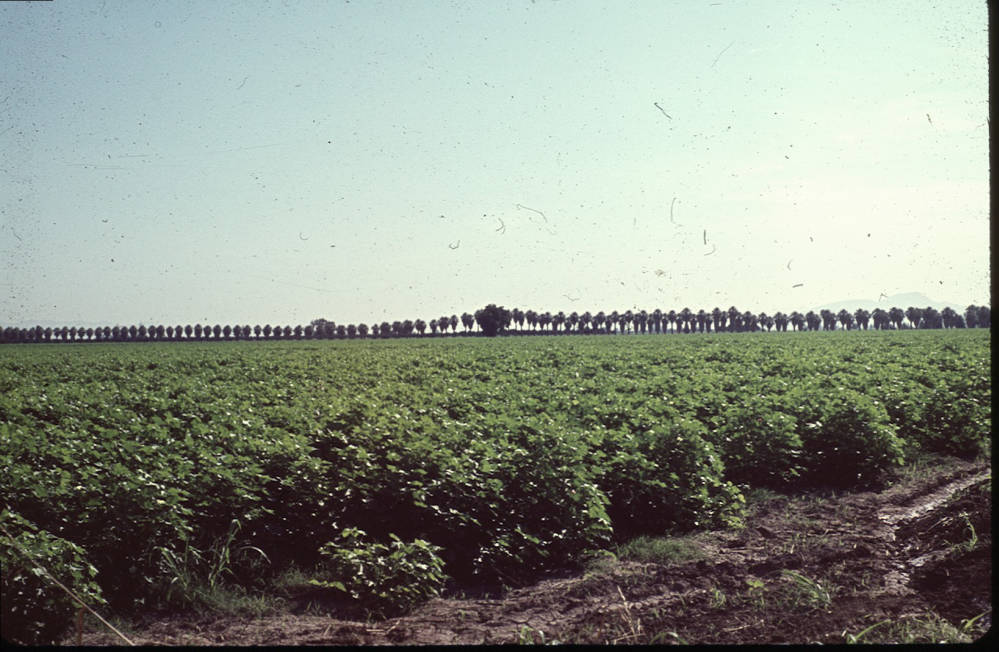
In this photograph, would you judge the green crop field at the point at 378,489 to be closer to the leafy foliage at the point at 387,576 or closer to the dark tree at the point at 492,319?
the leafy foliage at the point at 387,576

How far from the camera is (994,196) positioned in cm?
415

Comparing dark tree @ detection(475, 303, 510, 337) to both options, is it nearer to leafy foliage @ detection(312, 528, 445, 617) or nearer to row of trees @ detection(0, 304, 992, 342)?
row of trees @ detection(0, 304, 992, 342)

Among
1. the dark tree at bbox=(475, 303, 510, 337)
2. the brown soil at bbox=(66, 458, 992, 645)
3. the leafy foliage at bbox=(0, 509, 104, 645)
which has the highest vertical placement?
the dark tree at bbox=(475, 303, 510, 337)

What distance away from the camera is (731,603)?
5.85m

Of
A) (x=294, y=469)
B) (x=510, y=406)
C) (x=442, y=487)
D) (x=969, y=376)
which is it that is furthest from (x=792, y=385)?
(x=294, y=469)

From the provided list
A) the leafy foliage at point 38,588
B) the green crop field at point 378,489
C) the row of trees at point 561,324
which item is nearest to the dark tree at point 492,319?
the row of trees at point 561,324

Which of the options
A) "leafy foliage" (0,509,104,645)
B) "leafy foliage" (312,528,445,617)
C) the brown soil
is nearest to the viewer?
"leafy foliage" (0,509,104,645)

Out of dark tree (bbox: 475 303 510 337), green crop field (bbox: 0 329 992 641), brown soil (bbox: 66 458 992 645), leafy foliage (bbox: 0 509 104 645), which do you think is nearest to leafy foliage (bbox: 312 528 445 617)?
green crop field (bbox: 0 329 992 641)

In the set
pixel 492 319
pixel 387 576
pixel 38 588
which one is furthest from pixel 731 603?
pixel 492 319

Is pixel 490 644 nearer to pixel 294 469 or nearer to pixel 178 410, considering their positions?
pixel 294 469

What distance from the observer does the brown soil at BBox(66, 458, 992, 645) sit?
5113 millimetres

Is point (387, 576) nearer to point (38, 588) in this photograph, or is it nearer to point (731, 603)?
point (38, 588)

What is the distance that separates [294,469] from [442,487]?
1.59 meters

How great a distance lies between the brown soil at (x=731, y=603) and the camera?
5.11 meters
